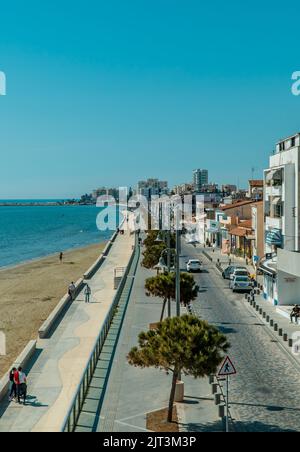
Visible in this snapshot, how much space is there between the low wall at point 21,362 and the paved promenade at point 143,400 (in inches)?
123

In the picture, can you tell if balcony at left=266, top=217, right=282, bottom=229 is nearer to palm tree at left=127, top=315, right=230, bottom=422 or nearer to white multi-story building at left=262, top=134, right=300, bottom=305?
white multi-story building at left=262, top=134, right=300, bottom=305

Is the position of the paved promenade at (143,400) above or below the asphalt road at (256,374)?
above

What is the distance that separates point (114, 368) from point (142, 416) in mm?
4797

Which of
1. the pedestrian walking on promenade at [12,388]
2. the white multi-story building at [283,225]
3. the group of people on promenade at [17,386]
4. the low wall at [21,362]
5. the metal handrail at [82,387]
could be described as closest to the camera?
the metal handrail at [82,387]

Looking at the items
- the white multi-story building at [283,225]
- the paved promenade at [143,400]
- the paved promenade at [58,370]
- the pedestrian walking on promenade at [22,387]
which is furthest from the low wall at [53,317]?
the white multi-story building at [283,225]

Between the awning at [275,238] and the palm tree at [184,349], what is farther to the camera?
the awning at [275,238]

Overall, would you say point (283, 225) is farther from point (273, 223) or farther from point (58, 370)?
point (58, 370)

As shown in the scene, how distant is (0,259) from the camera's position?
287ft

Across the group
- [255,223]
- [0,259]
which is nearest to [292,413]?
[255,223]

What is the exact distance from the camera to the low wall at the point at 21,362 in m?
17.8

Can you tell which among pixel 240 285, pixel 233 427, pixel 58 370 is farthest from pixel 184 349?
pixel 240 285

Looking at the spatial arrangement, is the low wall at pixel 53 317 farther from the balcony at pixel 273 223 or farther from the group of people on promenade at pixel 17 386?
the balcony at pixel 273 223

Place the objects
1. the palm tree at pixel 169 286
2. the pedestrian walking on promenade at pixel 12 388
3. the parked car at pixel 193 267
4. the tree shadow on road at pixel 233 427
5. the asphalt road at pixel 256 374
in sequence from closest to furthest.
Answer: the tree shadow on road at pixel 233 427, the asphalt road at pixel 256 374, the pedestrian walking on promenade at pixel 12 388, the palm tree at pixel 169 286, the parked car at pixel 193 267

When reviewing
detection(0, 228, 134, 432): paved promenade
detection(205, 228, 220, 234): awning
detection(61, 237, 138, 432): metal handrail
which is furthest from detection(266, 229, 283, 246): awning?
detection(205, 228, 220, 234): awning
